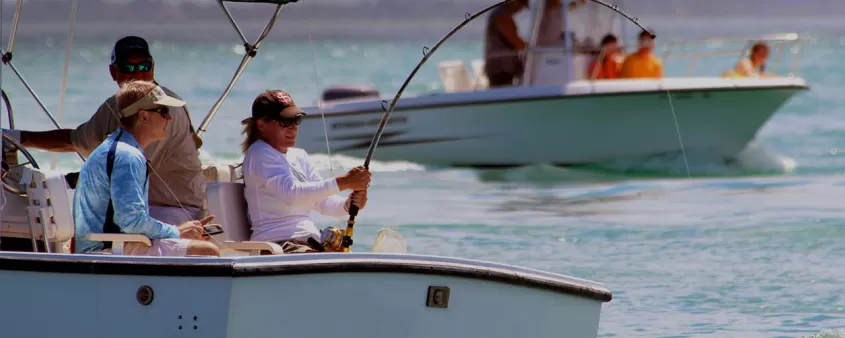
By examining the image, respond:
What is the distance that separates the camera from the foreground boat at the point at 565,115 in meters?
16.3

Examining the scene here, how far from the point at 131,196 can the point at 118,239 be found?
0.52 ft

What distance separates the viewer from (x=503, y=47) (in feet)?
53.9

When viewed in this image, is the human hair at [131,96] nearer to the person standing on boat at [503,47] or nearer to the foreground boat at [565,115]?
the person standing on boat at [503,47]

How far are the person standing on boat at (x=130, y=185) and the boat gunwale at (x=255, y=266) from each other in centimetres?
22

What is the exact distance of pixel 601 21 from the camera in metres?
16.8

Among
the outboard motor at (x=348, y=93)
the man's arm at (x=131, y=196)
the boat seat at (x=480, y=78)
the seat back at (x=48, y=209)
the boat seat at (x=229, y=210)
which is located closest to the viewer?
the man's arm at (x=131, y=196)

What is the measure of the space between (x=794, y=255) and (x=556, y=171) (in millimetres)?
5518

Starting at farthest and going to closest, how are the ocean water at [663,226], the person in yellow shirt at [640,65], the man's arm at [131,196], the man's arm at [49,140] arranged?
the person in yellow shirt at [640,65], the ocean water at [663,226], the man's arm at [49,140], the man's arm at [131,196]

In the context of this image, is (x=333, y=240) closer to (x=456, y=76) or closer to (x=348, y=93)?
(x=456, y=76)

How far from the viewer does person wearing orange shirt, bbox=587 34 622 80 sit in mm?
16281

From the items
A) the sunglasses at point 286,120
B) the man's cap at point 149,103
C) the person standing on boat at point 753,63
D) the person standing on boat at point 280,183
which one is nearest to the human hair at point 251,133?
the person standing on boat at point 280,183

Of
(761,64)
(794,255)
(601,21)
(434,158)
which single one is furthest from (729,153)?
(794,255)

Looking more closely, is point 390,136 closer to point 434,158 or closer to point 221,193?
point 434,158

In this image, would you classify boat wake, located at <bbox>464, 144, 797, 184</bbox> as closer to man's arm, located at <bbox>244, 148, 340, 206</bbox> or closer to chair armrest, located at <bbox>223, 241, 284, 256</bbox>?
man's arm, located at <bbox>244, 148, 340, 206</bbox>
